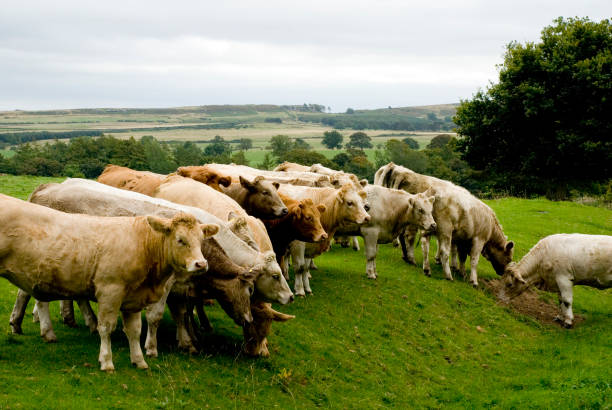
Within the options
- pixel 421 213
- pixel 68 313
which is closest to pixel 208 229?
pixel 68 313

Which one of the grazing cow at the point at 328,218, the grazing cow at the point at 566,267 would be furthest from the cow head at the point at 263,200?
the grazing cow at the point at 566,267

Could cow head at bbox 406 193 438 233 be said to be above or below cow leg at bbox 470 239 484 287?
above

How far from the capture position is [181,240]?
9094mm

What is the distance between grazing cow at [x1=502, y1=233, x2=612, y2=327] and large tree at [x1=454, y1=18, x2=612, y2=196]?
2393cm

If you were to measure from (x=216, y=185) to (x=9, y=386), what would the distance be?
8.40 meters

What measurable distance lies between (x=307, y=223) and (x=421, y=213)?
542 cm

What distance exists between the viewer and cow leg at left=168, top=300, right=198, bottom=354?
1093 cm

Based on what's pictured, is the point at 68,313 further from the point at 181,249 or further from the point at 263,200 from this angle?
the point at 263,200

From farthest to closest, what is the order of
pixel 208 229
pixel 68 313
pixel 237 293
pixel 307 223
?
pixel 307 223 → pixel 68 313 → pixel 237 293 → pixel 208 229

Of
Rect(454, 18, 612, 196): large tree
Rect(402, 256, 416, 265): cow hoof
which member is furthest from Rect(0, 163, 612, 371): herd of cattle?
Rect(454, 18, 612, 196): large tree

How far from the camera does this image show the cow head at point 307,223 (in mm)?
14734

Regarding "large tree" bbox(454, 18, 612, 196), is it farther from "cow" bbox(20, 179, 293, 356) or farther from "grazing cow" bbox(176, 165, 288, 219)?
"cow" bbox(20, 179, 293, 356)

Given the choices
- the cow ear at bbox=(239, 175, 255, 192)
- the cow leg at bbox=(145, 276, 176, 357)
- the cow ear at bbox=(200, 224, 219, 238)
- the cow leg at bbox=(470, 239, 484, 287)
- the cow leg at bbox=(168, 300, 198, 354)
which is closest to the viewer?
the cow ear at bbox=(200, 224, 219, 238)

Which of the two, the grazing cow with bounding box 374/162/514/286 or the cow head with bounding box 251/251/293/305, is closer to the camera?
the cow head with bounding box 251/251/293/305
